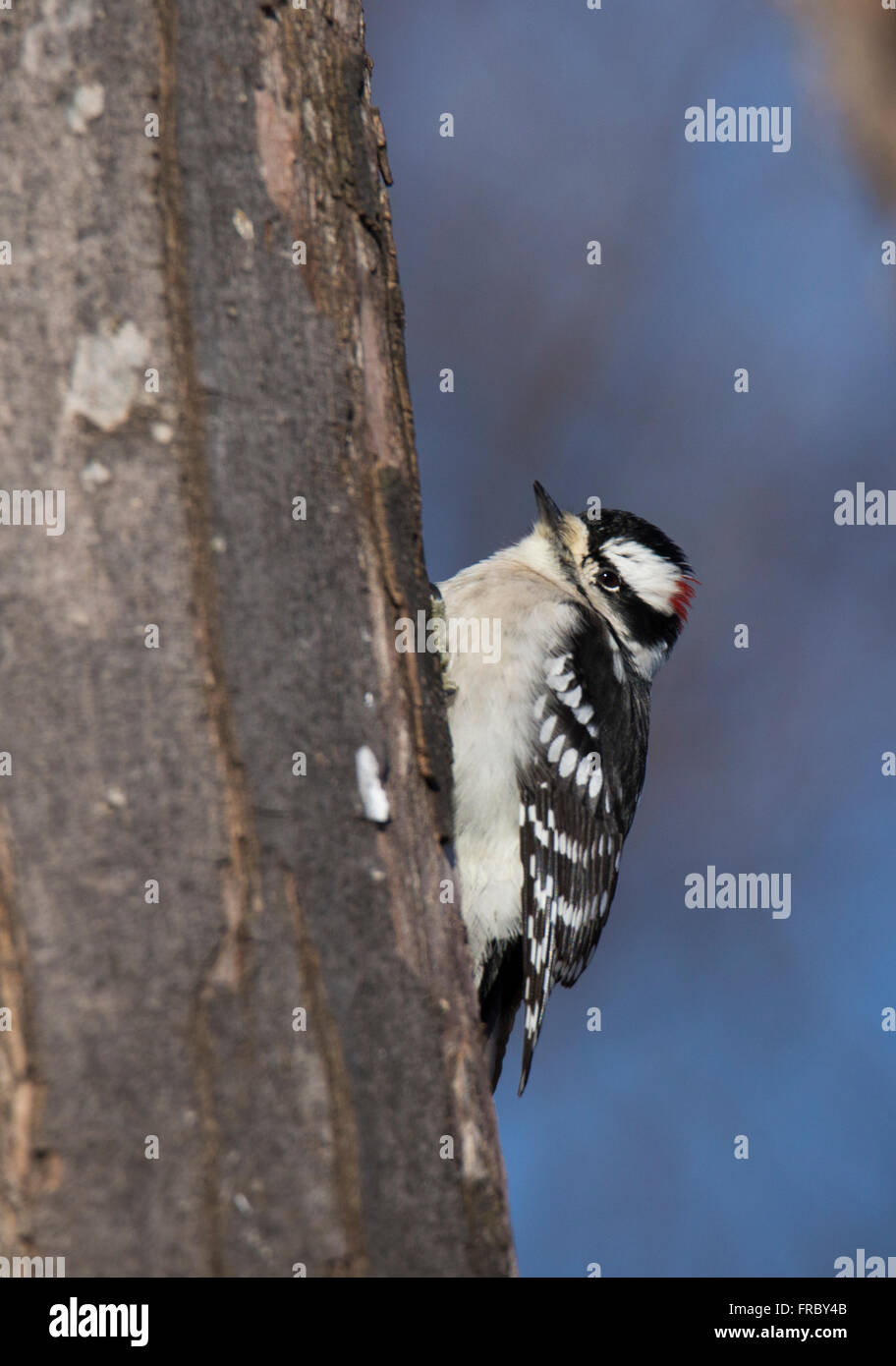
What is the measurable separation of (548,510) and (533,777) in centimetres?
105

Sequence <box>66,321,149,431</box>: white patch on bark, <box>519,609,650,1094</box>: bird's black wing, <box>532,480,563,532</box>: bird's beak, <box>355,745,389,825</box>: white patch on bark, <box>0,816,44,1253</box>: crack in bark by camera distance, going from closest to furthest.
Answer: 1. <box>0,816,44,1253</box>: crack in bark
2. <box>66,321,149,431</box>: white patch on bark
3. <box>355,745,389,825</box>: white patch on bark
4. <box>519,609,650,1094</box>: bird's black wing
5. <box>532,480,563,532</box>: bird's beak

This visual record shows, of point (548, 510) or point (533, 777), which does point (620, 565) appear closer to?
point (548, 510)

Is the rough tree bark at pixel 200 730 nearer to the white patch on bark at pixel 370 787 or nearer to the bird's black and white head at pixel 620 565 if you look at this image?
the white patch on bark at pixel 370 787

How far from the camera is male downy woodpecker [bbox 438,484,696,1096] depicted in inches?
129

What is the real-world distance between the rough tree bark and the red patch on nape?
8.47 feet

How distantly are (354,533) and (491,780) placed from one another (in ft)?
5.56

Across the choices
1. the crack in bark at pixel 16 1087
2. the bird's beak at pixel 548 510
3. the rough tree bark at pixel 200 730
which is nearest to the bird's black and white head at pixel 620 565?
the bird's beak at pixel 548 510

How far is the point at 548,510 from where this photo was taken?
4008 mm

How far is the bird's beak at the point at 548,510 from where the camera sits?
401 centimetres

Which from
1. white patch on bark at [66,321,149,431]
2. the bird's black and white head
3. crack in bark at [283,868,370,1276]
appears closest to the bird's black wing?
the bird's black and white head

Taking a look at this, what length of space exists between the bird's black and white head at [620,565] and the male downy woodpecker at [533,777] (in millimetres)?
162

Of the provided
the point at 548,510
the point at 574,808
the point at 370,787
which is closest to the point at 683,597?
the point at 548,510

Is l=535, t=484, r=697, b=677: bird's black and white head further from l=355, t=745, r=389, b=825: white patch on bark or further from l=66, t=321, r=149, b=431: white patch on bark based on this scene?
l=66, t=321, r=149, b=431: white patch on bark

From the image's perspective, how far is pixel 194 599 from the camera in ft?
4.71
